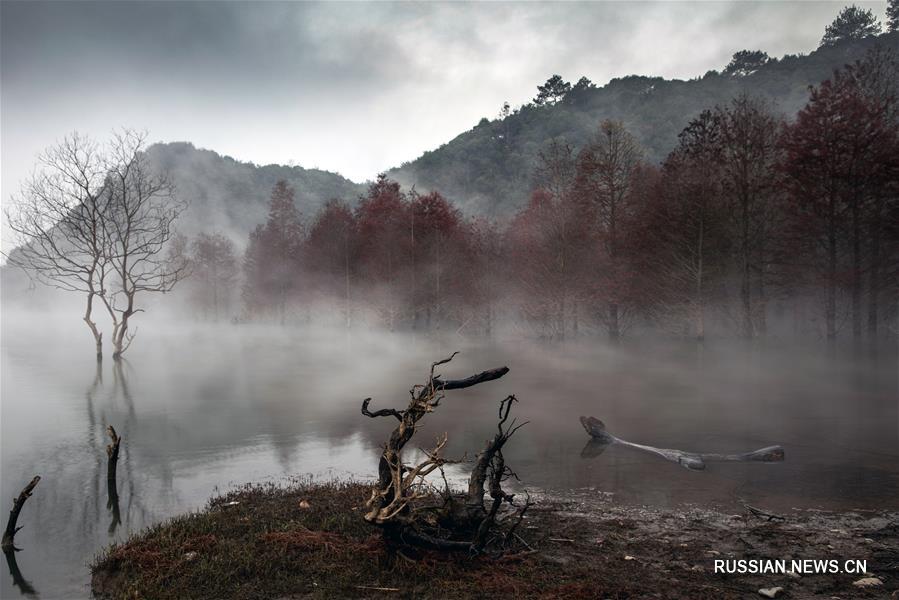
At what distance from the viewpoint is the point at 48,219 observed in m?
32.5

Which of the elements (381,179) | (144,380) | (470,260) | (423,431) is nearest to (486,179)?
(381,179)

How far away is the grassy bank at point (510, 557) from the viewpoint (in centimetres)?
729

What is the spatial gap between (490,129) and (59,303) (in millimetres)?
112262

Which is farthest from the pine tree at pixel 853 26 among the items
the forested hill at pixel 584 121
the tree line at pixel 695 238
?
the tree line at pixel 695 238

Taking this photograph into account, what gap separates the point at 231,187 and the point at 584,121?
100142 mm

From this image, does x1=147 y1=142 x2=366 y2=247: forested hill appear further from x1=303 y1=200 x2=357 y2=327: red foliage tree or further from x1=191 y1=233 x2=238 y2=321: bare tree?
x1=303 y1=200 x2=357 y2=327: red foliage tree

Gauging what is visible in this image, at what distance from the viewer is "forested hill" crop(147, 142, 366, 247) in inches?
5910

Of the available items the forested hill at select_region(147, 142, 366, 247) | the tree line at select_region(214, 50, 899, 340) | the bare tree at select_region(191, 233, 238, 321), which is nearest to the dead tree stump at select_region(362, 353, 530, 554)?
the tree line at select_region(214, 50, 899, 340)

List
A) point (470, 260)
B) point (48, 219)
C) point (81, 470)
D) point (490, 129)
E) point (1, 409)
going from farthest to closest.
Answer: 1. point (490, 129)
2. point (470, 260)
3. point (48, 219)
4. point (1, 409)
5. point (81, 470)

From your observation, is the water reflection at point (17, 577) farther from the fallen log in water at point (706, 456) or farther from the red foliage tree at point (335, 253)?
the red foliage tree at point (335, 253)

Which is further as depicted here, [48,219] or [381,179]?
[381,179]

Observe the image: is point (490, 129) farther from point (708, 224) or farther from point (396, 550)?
point (396, 550)

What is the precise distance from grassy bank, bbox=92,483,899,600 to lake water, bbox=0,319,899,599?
1.19 m

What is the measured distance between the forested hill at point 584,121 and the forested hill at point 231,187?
22.2m
